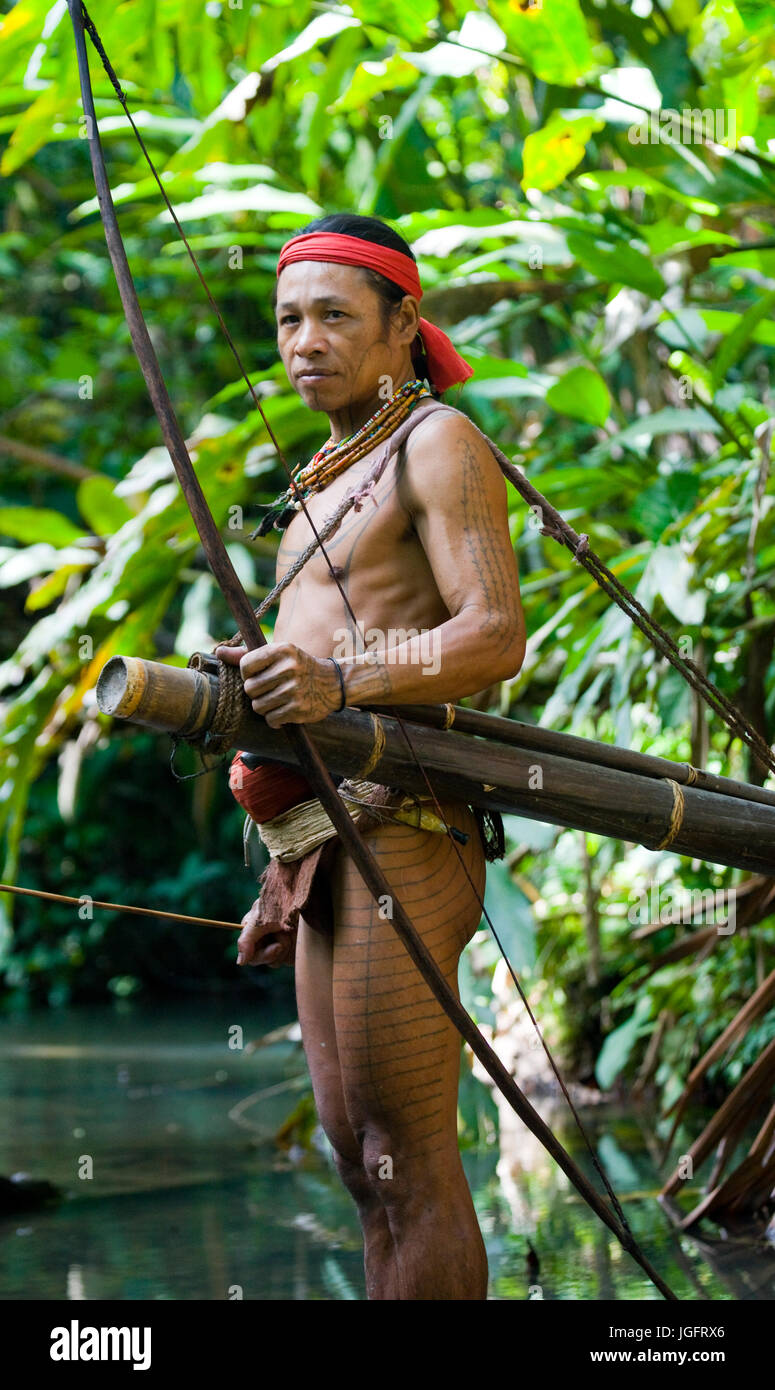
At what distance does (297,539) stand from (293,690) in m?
0.54

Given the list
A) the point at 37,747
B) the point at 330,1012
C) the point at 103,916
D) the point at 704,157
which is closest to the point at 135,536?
the point at 37,747

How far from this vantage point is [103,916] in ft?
27.2

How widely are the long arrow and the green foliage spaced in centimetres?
108

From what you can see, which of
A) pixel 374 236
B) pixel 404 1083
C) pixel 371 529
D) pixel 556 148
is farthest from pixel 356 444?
pixel 556 148

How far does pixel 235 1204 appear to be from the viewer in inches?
129

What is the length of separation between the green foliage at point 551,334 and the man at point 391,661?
80cm

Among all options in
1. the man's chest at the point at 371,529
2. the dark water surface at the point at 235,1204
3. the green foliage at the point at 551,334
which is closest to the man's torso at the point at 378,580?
the man's chest at the point at 371,529

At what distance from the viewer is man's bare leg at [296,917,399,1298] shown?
1.71m

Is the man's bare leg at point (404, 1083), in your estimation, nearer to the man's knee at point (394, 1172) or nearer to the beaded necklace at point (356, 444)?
the man's knee at point (394, 1172)

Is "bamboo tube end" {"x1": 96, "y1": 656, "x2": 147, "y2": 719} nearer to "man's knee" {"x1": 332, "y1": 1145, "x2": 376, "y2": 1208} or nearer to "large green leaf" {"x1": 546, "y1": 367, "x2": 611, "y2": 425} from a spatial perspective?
"man's knee" {"x1": 332, "y1": 1145, "x2": 376, "y2": 1208}

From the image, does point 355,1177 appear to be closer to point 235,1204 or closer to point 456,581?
point 456,581

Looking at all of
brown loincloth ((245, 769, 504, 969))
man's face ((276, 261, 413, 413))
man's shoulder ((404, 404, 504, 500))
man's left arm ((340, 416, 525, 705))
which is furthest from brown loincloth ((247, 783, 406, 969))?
man's face ((276, 261, 413, 413))

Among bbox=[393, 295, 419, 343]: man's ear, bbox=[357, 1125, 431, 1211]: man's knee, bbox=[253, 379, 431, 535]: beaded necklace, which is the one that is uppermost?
bbox=[393, 295, 419, 343]: man's ear

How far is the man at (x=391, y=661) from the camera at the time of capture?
1589 mm
